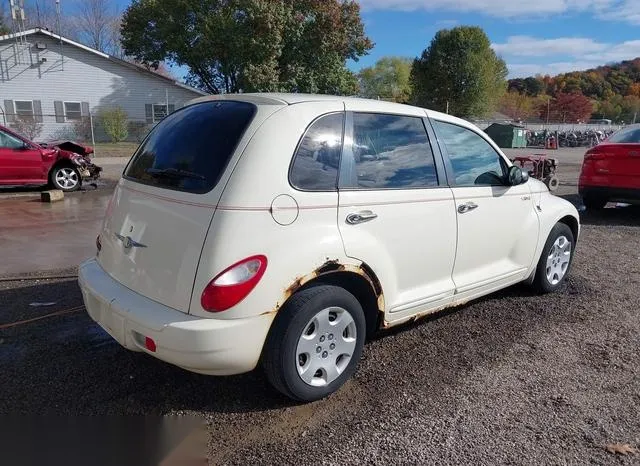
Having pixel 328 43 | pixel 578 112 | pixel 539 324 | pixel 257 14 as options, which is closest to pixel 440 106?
pixel 328 43

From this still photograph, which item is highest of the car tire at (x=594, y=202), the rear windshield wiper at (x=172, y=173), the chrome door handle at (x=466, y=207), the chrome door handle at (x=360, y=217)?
the rear windshield wiper at (x=172, y=173)

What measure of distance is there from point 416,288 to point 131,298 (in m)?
1.84

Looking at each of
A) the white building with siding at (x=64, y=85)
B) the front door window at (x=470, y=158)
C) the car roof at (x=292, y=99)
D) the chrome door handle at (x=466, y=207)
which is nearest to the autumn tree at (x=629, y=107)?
the white building with siding at (x=64, y=85)

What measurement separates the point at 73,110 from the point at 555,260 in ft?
106

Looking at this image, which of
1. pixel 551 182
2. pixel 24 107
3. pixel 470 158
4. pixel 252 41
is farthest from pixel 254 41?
pixel 470 158

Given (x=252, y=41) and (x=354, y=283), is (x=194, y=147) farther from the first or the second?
(x=252, y=41)

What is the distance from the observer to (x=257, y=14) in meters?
30.0

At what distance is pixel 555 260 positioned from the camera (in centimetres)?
501

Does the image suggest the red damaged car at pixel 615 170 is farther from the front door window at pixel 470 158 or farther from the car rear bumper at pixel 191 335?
the car rear bumper at pixel 191 335

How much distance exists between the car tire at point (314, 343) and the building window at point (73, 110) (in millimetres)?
31940

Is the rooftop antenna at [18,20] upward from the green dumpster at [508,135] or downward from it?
upward

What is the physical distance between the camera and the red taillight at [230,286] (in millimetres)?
2652

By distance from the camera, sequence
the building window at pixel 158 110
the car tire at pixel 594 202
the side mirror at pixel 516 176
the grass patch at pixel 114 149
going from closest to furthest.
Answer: the side mirror at pixel 516 176
the car tire at pixel 594 202
the grass patch at pixel 114 149
the building window at pixel 158 110

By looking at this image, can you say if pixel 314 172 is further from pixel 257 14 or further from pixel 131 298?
pixel 257 14
